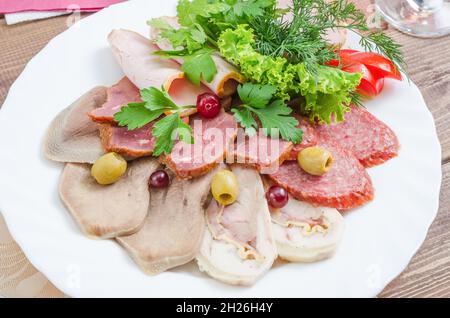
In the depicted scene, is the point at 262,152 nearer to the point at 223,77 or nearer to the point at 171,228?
the point at 223,77

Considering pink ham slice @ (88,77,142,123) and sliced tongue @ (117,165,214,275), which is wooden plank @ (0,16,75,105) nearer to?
pink ham slice @ (88,77,142,123)

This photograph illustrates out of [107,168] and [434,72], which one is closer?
[107,168]

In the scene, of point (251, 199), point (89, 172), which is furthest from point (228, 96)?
point (89, 172)

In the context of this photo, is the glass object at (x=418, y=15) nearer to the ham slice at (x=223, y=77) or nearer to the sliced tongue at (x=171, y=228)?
the ham slice at (x=223, y=77)

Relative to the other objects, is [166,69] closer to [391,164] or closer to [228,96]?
[228,96]

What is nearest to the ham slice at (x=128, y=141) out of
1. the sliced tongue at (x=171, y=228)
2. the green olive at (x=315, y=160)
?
the sliced tongue at (x=171, y=228)

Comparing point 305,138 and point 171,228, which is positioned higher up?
point 305,138

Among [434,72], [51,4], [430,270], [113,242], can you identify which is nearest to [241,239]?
[113,242]
